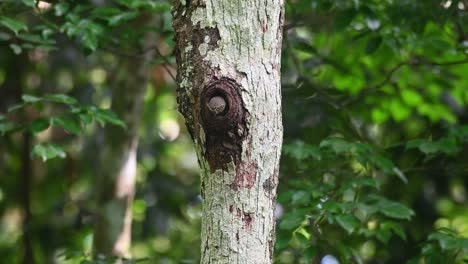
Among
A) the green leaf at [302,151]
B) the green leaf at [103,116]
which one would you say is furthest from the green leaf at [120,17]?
the green leaf at [302,151]

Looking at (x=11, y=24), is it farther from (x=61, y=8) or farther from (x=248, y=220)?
(x=248, y=220)

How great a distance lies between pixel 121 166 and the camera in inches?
101

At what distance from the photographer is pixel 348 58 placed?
10.3 feet

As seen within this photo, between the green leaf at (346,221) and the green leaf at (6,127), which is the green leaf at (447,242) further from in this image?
the green leaf at (6,127)

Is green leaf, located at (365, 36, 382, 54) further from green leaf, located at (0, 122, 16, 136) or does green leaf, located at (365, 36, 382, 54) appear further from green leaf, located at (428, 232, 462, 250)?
green leaf, located at (0, 122, 16, 136)

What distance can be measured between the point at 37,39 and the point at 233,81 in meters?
1.10

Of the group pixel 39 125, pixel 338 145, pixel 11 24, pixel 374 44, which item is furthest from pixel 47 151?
pixel 374 44

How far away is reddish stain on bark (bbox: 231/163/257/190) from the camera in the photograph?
1.10 m

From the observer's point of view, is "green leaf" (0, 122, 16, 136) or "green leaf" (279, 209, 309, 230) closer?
"green leaf" (279, 209, 309, 230)

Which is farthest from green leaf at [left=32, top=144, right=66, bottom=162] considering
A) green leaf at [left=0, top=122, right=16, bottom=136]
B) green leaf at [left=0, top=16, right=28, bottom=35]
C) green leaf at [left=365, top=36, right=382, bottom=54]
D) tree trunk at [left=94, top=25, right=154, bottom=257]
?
green leaf at [left=365, top=36, right=382, bottom=54]

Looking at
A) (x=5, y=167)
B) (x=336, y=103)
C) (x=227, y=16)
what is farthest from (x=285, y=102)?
(x=5, y=167)

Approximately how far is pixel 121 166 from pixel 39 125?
0.69m

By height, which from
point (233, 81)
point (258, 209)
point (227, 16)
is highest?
point (227, 16)

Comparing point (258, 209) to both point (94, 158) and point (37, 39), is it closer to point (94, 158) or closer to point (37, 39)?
point (37, 39)
